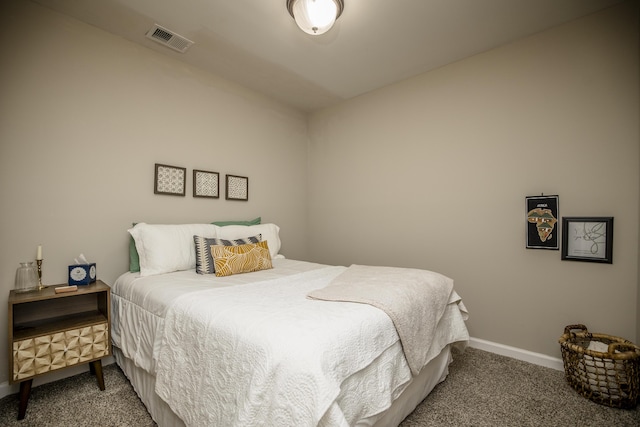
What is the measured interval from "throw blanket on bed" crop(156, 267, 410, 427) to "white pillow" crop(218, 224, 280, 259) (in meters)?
1.10

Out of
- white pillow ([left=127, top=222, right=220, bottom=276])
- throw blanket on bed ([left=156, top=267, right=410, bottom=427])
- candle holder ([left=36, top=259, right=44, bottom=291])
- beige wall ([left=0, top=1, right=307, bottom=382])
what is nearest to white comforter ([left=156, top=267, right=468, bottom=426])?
throw blanket on bed ([left=156, top=267, right=410, bottom=427])

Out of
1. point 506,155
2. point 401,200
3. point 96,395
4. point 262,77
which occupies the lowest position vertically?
point 96,395

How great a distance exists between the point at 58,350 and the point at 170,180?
1475 millimetres

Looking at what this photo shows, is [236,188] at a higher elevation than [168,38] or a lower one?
lower

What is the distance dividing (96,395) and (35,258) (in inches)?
40.4

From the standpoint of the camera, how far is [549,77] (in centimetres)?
234

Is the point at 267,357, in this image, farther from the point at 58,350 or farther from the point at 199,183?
the point at 199,183

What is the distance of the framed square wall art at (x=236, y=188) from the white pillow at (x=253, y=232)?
450 millimetres

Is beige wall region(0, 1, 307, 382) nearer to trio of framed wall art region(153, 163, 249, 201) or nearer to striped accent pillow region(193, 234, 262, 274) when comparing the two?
trio of framed wall art region(153, 163, 249, 201)

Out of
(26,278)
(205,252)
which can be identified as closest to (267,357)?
(205,252)

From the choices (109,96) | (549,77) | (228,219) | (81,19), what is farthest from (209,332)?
(549,77)

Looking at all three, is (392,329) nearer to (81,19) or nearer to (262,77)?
(262,77)

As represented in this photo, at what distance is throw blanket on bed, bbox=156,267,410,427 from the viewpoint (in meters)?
0.99

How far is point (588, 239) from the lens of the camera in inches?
85.3
